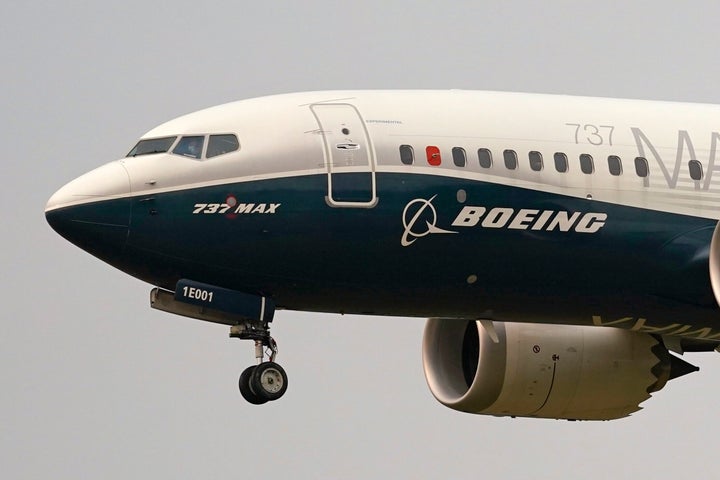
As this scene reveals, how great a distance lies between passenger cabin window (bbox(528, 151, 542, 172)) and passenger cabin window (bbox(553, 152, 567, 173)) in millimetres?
291

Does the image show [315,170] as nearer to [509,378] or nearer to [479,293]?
[479,293]

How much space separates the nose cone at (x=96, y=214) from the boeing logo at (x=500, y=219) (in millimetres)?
4222

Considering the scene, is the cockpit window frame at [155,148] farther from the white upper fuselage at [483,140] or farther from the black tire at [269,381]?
the black tire at [269,381]

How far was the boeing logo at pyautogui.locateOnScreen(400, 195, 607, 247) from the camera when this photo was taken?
35344mm

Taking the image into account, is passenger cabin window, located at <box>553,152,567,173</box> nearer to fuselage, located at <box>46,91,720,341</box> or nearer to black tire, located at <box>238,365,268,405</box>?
fuselage, located at <box>46,91,720,341</box>

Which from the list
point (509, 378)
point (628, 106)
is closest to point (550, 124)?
point (628, 106)

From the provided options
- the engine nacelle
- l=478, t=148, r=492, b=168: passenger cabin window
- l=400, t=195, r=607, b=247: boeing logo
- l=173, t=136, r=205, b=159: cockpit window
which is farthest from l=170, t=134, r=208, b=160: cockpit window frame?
the engine nacelle

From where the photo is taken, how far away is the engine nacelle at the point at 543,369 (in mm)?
40781

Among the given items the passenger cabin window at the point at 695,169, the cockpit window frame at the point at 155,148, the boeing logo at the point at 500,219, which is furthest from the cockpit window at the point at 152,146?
the passenger cabin window at the point at 695,169

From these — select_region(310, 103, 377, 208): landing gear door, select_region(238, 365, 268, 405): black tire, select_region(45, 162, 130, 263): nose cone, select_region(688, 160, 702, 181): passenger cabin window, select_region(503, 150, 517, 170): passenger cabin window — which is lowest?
select_region(238, 365, 268, 405): black tire

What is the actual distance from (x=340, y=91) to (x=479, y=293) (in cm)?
383

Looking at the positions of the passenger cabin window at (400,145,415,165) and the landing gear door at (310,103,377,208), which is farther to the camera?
the passenger cabin window at (400,145,415,165)

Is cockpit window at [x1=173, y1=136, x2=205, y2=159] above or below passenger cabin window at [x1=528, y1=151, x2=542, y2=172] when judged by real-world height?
below

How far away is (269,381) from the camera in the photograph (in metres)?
34.9
